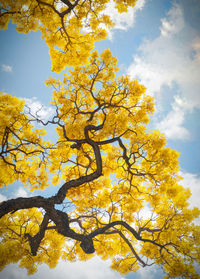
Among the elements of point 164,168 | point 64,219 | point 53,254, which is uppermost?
point 164,168

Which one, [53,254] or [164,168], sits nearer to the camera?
[164,168]

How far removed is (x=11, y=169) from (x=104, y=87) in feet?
20.3

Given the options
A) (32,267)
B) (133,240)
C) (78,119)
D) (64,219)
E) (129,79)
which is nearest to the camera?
(64,219)

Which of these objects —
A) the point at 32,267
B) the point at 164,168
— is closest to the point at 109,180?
the point at 164,168

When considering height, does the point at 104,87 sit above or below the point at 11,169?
above

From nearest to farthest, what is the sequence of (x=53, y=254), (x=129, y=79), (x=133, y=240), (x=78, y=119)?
(x=129, y=79), (x=78, y=119), (x=133, y=240), (x=53, y=254)

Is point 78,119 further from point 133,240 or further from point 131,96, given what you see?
point 133,240

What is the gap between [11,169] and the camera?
24.5 ft

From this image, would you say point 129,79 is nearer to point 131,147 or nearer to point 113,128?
point 113,128

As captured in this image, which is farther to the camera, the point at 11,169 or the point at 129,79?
the point at 11,169

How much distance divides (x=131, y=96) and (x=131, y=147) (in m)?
2.23

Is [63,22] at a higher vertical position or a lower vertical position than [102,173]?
higher

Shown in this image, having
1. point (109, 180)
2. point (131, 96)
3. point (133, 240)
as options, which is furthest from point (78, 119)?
point (133, 240)

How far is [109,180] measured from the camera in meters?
7.61
